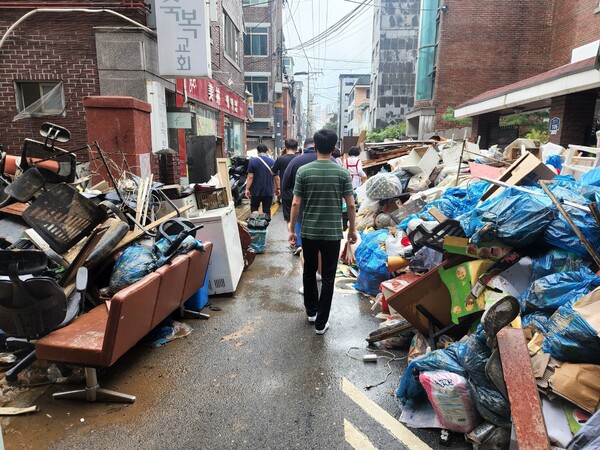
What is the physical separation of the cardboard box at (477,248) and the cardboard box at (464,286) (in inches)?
2.1

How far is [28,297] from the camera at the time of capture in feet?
8.23

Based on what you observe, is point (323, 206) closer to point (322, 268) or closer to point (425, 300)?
point (322, 268)

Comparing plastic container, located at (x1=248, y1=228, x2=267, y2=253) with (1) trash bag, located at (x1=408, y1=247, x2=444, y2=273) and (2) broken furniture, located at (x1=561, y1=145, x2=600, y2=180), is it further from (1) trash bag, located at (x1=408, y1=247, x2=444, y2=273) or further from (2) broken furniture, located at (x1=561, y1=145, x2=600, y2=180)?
(2) broken furniture, located at (x1=561, y1=145, x2=600, y2=180)

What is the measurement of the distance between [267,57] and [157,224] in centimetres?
2994

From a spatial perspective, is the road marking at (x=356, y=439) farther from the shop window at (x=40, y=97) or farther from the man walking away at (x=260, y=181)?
the shop window at (x=40, y=97)

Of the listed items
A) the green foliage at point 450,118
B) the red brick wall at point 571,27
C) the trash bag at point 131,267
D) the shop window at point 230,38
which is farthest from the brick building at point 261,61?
the trash bag at point 131,267

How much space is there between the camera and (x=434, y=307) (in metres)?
3.34

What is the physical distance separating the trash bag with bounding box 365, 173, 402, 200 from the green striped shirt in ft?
10.3

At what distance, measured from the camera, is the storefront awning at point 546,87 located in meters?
8.02

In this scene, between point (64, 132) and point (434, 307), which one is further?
point (64, 132)

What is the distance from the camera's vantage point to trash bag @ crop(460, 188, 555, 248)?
112 inches

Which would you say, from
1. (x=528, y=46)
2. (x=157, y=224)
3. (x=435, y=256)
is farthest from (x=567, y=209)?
(x=528, y=46)

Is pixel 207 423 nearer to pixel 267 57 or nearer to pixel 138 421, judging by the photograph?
pixel 138 421

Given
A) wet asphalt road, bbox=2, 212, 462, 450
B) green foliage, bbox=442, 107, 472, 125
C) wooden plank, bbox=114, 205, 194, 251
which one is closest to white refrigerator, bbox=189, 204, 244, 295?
wooden plank, bbox=114, 205, 194, 251
